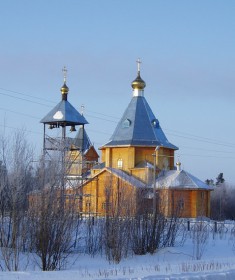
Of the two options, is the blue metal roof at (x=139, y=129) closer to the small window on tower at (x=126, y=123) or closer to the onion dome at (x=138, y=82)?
the small window on tower at (x=126, y=123)

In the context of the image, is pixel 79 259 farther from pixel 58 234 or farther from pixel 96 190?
pixel 96 190

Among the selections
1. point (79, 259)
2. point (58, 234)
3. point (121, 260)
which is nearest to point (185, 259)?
point (121, 260)

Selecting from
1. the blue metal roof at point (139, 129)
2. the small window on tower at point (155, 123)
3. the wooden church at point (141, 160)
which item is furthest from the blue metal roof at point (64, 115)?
the small window on tower at point (155, 123)

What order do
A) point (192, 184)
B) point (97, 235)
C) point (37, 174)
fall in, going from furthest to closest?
point (192, 184) < point (97, 235) < point (37, 174)

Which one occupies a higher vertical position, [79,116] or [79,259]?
[79,116]

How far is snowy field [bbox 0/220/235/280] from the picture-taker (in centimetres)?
1167

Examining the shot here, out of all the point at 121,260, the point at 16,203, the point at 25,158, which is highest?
the point at 25,158

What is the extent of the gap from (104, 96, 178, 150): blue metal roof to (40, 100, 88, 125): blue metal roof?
6.02m

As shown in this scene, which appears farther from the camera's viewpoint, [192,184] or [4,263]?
[192,184]

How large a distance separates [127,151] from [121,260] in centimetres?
2477

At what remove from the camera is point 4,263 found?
1474 centimetres

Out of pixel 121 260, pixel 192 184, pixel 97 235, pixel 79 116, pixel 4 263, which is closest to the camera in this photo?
pixel 4 263

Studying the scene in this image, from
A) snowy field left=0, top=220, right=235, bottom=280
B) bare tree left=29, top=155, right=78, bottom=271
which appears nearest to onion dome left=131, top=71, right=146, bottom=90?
snowy field left=0, top=220, right=235, bottom=280

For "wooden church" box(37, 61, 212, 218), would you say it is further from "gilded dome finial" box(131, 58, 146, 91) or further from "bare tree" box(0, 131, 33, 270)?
"bare tree" box(0, 131, 33, 270)
